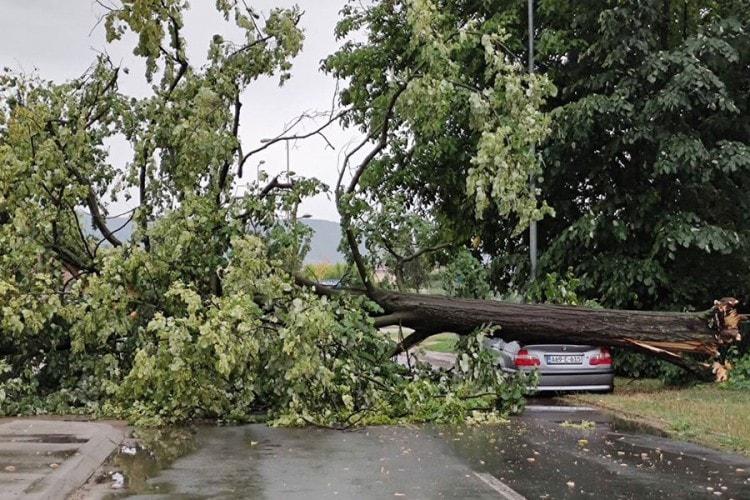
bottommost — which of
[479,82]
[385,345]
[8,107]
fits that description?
[385,345]

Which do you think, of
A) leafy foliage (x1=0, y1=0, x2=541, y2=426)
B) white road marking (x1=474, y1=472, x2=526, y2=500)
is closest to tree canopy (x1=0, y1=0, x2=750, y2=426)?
leafy foliage (x1=0, y1=0, x2=541, y2=426)

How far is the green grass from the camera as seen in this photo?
1113cm

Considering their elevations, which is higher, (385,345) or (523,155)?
(523,155)

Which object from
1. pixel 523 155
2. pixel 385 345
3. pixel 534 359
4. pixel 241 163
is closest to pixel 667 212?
pixel 534 359

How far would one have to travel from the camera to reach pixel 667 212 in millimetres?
17922

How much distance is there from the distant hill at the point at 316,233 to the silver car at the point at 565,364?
321 cm

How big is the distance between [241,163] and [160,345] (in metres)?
3.64

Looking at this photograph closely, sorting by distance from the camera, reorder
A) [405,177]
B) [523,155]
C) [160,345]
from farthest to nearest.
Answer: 1. [405,177]
2. [523,155]
3. [160,345]

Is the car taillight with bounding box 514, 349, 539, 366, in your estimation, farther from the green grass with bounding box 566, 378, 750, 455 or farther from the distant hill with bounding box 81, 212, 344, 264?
the distant hill with bounding box 81, 212, 344, 264

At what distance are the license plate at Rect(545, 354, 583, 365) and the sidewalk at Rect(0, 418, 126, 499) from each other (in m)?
6.95

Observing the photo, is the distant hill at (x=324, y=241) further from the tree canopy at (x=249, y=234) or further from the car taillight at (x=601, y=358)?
the car taillight at (x=601, y=358)

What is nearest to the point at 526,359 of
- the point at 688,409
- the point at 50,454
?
the point at 688,409

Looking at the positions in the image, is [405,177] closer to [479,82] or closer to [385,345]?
[479,82]

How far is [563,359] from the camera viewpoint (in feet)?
50.3
